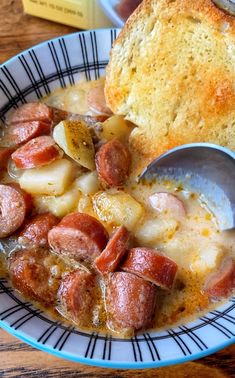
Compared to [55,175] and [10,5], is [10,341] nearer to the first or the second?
[55,175]

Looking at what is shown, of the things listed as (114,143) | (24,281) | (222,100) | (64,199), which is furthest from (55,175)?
(222,100)

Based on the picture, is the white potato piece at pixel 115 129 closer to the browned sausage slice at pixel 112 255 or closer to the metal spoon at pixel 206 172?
the metal spoon at pixel 206 172

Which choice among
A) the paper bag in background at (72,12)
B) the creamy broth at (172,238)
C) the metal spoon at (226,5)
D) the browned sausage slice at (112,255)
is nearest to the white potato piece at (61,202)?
the creamy broth at (172,238)

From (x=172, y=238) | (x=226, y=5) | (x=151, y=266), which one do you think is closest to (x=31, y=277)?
(x=151, y=266)

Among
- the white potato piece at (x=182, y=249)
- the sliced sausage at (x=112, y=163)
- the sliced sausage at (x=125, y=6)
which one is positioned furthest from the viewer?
the sliced sausage at (x=125, y=6)

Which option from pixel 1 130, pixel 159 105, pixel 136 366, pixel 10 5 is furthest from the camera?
pixel 10 5

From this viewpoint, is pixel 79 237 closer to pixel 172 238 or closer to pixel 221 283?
pixel 172 238
